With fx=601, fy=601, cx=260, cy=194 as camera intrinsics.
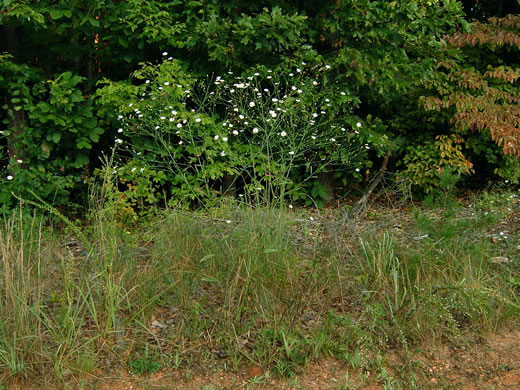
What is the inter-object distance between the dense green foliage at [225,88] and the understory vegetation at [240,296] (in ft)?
4.01

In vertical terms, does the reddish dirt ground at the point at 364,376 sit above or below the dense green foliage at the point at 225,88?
below

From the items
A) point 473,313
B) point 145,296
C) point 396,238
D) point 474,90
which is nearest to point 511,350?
point 473,313

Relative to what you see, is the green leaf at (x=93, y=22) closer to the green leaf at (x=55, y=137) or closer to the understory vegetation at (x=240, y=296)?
the green leaf at (x=55, y=137)

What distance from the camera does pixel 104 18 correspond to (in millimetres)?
6066

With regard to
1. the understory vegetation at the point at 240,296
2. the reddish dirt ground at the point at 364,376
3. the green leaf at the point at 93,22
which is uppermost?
the green leaf at the point at 93,22

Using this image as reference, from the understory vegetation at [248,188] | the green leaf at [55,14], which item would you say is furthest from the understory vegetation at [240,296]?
the green leaf at [55,14]

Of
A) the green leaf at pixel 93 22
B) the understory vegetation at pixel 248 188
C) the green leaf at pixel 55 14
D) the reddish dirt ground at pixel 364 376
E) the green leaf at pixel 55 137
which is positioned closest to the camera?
the reddish dirt ground at pixel 364 376

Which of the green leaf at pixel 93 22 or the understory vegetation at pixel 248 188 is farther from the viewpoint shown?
the green leaf at pixel 93 22

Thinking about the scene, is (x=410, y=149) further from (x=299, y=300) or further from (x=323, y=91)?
(x=299, y=300)

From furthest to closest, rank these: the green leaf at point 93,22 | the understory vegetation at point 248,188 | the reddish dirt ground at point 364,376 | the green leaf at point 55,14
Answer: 1. the green leaf at point 93,22
2. the green leaf at point 55,14
3. the understory vegetation at point 248,188
4. the reddish dirt ground at point 364,376

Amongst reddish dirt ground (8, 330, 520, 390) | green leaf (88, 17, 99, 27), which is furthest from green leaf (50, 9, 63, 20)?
reddish dirt ground (8, 330, 520, 390)

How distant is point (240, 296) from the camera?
12.5ft

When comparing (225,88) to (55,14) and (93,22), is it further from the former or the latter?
(55,14)

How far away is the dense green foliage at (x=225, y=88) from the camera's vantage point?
5.79 metres
